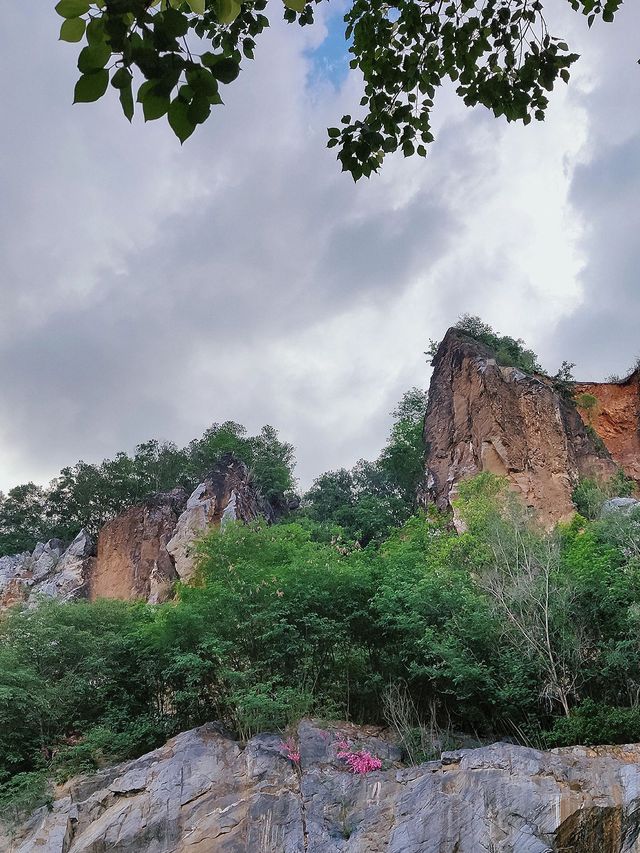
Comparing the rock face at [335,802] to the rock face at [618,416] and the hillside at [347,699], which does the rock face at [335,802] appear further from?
the rock face at [618,416]

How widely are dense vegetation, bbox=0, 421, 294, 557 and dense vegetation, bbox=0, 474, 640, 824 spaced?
20.9m

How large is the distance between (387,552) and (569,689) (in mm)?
5518

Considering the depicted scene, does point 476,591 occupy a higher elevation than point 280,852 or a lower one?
higher

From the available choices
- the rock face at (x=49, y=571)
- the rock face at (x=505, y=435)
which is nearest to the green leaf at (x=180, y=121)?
the rock face at (x=505, y=435)

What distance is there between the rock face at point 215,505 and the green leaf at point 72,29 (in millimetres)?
25311

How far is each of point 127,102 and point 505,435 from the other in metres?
23.9

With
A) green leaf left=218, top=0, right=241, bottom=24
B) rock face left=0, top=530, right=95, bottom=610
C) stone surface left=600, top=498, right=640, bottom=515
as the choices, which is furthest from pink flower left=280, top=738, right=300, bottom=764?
rock face left=0, top=530, right=95, bottom=610

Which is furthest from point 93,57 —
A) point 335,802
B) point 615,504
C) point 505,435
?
point 505,435

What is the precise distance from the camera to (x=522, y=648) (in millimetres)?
11539

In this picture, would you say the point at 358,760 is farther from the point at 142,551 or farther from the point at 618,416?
the point at 618,416

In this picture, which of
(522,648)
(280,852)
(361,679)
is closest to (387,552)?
(361,679)

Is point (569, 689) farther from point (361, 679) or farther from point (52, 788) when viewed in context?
point (52, 788)

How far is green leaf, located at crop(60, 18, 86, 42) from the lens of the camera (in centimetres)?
130

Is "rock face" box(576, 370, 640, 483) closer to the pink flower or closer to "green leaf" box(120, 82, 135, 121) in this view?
the pink flower
